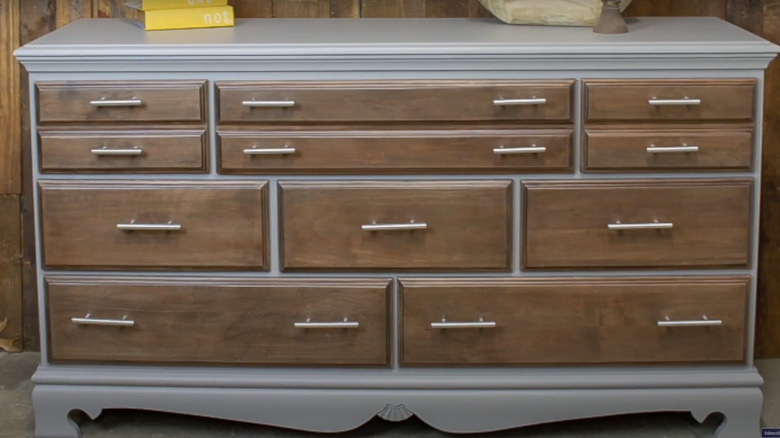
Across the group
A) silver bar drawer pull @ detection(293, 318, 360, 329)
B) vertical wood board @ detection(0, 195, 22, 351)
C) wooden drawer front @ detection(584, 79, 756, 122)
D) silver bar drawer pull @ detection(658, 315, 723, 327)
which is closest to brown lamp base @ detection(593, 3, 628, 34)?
wooden drawer front @ detection(584, 79, 756, 122)

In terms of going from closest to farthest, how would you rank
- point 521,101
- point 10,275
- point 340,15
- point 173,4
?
1. point 521,101
2. point 173,4
3. point 340,15
4. point 10,275

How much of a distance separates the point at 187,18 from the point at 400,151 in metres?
0.68

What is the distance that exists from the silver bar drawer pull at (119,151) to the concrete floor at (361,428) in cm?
71

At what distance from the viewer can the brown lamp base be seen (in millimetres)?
2916

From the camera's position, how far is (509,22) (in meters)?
3.10

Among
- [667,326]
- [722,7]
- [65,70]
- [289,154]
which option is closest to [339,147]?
[289,154]

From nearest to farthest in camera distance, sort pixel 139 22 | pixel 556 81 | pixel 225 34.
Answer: pixel 556 81 → pixel 225 34 → pixel 139 22

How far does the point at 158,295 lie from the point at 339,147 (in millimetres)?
567

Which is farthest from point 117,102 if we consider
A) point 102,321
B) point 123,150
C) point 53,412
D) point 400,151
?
point 53,412

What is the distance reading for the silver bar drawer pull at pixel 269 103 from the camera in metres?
2.78

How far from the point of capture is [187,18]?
3.04m

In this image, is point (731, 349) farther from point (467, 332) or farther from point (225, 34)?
point (225, 34)

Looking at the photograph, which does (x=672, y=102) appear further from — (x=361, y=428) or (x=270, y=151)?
(x=361, y=428)

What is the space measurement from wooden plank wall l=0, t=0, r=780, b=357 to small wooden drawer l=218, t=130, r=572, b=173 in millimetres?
653
